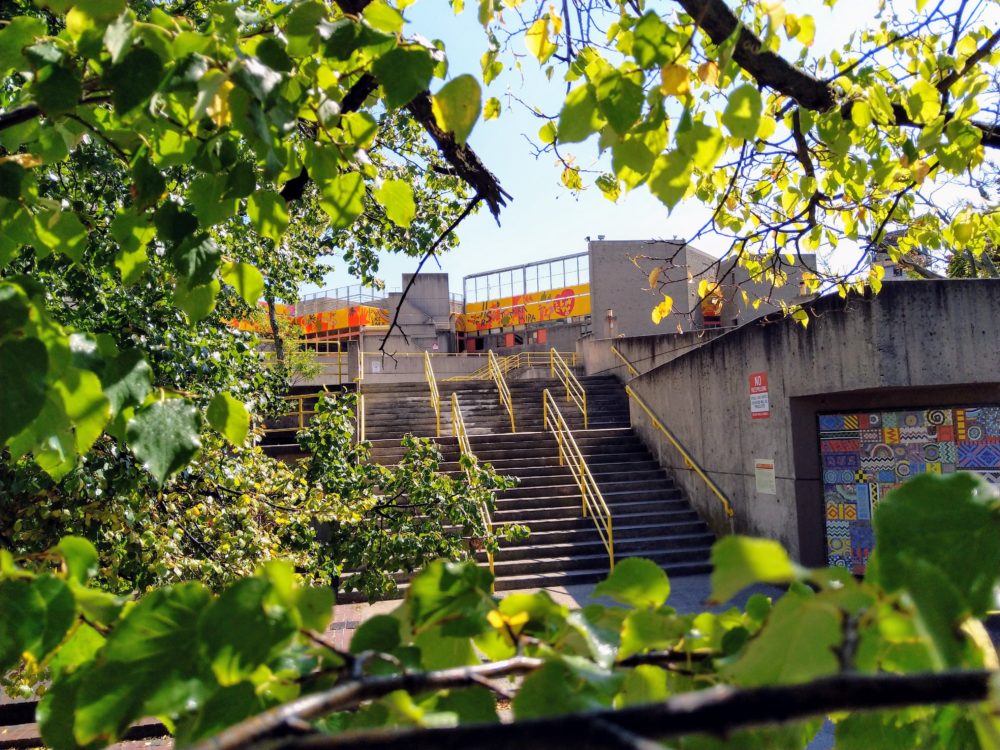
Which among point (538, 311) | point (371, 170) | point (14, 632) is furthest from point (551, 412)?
→ point (538, 311)

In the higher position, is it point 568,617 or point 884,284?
point 884,284

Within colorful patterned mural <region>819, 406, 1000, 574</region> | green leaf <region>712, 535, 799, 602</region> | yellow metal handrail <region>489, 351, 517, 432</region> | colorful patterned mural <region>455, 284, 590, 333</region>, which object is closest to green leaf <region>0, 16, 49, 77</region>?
green leaf <region>712, 535, 799, 602</region>

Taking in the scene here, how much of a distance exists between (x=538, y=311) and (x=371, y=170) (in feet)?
101

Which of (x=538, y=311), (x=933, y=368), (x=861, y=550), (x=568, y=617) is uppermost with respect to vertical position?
(x=538, y=311)

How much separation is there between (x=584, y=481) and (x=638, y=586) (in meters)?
11.5

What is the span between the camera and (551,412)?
51.1ft

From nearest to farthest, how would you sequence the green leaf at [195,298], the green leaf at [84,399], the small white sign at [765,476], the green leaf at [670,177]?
1. the green leaf at [84,399]
2. the green leaf at [670,177]
3. the green leaf at [195,298]
4. the small white sign at [765,476]

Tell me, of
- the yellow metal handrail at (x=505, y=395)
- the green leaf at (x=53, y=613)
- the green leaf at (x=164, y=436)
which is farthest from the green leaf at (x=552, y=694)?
the yellow metal handrail at (x=505, y=395)

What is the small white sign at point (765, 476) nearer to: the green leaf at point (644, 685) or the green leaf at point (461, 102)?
the green leaf at point (461, 102)

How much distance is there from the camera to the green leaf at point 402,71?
A: 125 centimetres

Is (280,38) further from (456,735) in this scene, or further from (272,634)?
(456,735)

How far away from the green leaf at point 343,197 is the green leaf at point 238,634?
1084mm

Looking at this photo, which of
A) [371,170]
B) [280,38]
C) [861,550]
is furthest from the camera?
[861,550]

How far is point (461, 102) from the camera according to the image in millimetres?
1322
